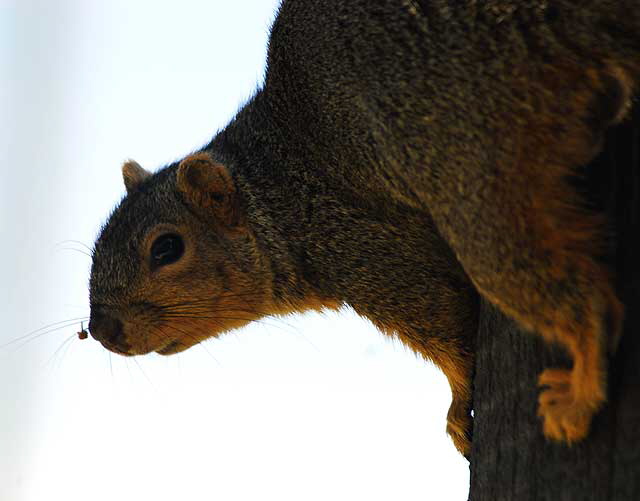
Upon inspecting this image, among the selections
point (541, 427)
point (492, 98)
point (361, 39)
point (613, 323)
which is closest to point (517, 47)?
point (492, 98)

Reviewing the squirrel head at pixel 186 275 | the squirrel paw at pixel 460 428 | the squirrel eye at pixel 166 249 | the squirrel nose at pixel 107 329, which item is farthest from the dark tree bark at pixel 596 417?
the squirrel nose at pixel 107 329

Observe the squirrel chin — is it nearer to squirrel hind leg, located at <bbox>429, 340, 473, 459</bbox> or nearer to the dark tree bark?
squirrel hind leg, located at <bbox>429, 340, 473, 459</bbox>

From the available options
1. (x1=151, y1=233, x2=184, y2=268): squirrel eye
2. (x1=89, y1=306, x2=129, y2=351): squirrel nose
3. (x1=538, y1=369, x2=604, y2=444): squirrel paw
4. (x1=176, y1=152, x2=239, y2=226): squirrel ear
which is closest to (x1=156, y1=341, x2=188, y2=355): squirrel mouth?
(x1=89, y1=306, x2=129, y2=351): squirrel nose

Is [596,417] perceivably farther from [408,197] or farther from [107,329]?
[107,329]

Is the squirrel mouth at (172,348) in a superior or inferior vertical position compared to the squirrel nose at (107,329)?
inferior

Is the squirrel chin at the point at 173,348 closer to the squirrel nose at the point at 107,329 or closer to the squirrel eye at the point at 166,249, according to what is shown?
the squirrel nose at the point at 107,329

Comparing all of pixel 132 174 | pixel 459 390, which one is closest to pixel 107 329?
pixel 132 174

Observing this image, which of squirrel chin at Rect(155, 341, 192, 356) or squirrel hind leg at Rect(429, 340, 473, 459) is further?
squirrel chin at Rect(155, 341, 192, 356)
